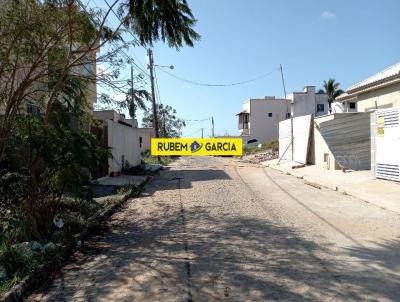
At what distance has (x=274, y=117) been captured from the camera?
211 ft

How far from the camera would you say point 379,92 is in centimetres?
1825

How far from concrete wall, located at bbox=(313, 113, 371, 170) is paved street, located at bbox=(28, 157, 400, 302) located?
23.1 ft

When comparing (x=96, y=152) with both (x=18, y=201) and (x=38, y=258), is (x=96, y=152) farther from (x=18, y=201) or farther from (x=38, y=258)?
(x=38, y=258)

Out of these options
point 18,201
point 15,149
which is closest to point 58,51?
point 15,149

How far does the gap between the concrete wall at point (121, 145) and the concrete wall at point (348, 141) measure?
8898 mm

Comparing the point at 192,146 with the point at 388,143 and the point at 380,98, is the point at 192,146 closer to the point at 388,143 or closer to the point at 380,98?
the point at 380,98

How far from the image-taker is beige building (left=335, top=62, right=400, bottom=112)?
55.0 feet

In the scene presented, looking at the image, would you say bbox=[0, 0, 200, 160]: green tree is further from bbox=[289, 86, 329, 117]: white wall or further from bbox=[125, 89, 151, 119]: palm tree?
bbox=[289, 86, 329, 117]: white wall

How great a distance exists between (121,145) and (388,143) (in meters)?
11.2

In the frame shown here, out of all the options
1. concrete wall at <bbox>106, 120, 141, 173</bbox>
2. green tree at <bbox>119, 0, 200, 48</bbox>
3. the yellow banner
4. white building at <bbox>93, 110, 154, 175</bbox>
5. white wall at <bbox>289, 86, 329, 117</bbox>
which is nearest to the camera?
green tree at <bbox>119, 0, 200, 48</bbox>

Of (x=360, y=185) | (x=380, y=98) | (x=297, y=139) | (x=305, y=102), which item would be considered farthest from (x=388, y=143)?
(x=305, y=102)

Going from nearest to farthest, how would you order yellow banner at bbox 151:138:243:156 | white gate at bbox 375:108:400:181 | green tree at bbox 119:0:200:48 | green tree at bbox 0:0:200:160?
green tree at bbox 0:0:200:160 < green tree at bbox 119:0:200:48 < white gate at bbox 375:108:400:181 < yellow banner at bbox 151:138:243:156
